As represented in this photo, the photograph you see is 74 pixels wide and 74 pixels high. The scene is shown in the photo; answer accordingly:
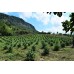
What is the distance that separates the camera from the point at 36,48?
1348cm

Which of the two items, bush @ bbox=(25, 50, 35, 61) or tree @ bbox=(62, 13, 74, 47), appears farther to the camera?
bush @ bbox=(25, 50, 35, 61)

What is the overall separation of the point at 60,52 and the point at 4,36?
2645 millimetres

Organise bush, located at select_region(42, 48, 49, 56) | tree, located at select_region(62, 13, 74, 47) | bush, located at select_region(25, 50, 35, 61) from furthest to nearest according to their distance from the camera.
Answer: bush, located at select_region(42, 48, 49, 56) < bush, located at select_region(25, 50, 35, 61) < tree, located at select_region(62, 13, 74, 47)

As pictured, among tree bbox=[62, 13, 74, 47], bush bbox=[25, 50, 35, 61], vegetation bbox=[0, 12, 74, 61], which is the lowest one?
bush bbox=[25, 50, 35, 61]

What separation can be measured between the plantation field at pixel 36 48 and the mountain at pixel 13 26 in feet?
0.74

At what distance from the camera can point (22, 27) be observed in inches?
527

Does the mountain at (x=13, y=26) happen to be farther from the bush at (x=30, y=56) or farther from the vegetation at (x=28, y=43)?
the bush at (x=30, y=56)

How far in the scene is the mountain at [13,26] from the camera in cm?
1292

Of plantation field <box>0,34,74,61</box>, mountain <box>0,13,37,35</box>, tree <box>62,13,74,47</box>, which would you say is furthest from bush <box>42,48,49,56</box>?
tree <box>62,13,74,47</box>

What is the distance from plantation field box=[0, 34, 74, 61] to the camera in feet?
42.5

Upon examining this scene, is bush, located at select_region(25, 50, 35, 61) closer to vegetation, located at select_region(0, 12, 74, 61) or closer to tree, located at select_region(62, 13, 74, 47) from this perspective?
vegetation, located at select_region(0, 12, 74, 61)

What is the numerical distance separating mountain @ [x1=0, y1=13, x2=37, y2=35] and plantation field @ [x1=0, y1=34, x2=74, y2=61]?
0.22m
